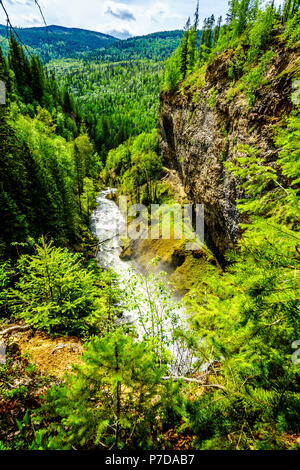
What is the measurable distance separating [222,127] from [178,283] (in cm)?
1399

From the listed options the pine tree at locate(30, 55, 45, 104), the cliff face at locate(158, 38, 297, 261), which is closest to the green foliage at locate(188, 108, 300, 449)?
the cliff face at locate(158, 38, 297, 261)

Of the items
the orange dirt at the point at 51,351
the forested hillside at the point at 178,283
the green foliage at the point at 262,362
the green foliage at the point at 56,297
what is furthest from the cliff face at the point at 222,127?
the orange dirt at the point at 51,351

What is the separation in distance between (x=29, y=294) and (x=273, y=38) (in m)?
20.1

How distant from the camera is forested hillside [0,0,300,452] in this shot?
202 centimetres

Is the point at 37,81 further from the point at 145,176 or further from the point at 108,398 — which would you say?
the point at 108,398

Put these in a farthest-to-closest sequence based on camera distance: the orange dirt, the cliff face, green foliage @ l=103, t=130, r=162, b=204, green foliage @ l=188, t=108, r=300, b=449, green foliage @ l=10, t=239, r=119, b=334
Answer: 1. green foliage @ l=103, t=130, r=162, b=204
2. the cliff face
3. green foliage @ l=10, t=239, r=119, b=334
4. the orange dirt
5. green foliage @ l=188, t=108, r=300, b=449

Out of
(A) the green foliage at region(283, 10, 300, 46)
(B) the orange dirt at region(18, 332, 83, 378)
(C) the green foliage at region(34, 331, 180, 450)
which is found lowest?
(B) the orange dirt at region(18, 332, 83, 378)

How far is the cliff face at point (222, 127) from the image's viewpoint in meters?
11.5

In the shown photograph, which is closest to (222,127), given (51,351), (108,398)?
(51,351)

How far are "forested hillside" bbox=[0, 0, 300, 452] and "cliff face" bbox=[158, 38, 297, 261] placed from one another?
0.42ft

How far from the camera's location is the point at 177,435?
104 inches

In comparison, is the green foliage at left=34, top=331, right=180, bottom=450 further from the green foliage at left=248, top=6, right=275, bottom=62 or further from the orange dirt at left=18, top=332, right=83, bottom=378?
the green foliage at left=248, top=6, right=275, bottom=62

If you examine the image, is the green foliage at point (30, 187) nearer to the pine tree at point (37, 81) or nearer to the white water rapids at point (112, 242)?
the white water rapids at point (112, 242)
